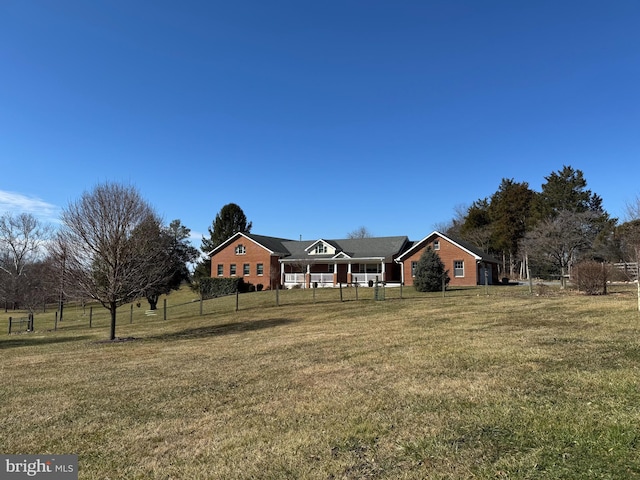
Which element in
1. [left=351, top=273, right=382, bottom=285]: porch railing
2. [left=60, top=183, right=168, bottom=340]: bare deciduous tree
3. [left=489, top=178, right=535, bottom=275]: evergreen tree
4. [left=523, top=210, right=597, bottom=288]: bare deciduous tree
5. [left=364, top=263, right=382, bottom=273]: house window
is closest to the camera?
[left=60, top=183, right=168, bottom=340]: bare deciduous tree

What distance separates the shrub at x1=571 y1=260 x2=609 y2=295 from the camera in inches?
722

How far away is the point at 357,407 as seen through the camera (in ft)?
17.6

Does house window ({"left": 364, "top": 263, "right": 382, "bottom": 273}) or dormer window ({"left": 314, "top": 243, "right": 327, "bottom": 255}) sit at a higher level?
dormer window ({"left": 314, "top": 243, "right": 327, "bottom": 255})

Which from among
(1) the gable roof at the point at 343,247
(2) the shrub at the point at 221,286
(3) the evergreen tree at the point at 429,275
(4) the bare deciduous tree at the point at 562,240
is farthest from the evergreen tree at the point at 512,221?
(2) the shrub at the point at 221,286

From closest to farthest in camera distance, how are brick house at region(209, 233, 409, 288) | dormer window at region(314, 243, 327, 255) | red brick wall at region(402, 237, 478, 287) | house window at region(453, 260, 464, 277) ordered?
red brick wall at region(402, 237, 478, 287) → house window at region(453, 260, 464, 277) → brick house at region(209, 233, 409, 288) → dormer window at region(314, 243, 327, 255)

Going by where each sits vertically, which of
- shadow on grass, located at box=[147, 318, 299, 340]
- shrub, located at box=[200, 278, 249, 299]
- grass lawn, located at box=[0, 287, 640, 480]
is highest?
shrub, located at box=[200, 278, 249, 299]

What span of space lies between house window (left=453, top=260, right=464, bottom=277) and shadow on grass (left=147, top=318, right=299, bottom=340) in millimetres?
23009

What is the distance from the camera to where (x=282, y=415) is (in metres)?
5.30

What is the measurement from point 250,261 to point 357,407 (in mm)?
40545

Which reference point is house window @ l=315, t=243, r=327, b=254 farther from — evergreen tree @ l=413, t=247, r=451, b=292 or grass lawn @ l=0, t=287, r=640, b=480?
grass lawn @ l=0, t=287, r=640, b=480

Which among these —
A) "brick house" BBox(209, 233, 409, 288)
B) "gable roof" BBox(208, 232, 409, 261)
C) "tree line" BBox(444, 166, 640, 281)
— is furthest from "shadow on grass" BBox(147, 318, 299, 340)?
"tree line" BBox(444, 166, 640, 281)

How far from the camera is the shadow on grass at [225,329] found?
16.0 meters

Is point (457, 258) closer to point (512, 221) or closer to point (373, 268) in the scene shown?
point (373, 268)

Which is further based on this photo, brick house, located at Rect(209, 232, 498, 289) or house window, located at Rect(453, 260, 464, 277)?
brick house, located at Rect(209, 232, 498, 289)
